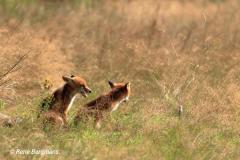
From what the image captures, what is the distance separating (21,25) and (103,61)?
7.52ft

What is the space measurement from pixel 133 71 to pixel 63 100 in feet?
13.8

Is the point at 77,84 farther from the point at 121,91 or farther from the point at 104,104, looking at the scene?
the point at 121,91

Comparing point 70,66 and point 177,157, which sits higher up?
point 177,157

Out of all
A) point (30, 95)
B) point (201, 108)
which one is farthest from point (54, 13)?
point (201, 108)

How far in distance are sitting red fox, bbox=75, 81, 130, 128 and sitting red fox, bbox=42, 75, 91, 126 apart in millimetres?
236

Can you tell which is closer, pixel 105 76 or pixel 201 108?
pixel 201 108

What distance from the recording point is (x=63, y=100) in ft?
34.7

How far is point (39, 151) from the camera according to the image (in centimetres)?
862

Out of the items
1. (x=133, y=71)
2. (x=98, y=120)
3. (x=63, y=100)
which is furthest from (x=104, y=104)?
(x=133, y=71)

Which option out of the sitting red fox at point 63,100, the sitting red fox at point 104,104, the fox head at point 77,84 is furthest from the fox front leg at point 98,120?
the fox head at point 77,84

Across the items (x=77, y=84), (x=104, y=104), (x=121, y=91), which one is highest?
(x=77, y=84)

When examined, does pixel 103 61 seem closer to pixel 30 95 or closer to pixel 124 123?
pixel 30 95

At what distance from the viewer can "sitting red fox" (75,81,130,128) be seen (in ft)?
33.8

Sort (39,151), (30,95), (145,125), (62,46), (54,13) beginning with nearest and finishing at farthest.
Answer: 1. (39,151)
2. (145,125)
3. (30,95)
4. (62,46)
5. (54,13)
